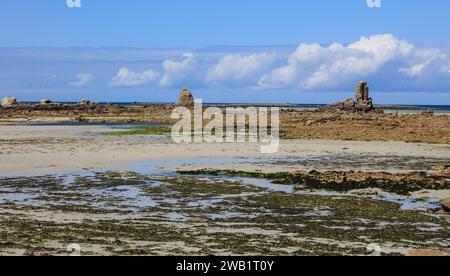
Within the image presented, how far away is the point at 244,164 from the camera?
2952cm

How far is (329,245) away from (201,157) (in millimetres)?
20028

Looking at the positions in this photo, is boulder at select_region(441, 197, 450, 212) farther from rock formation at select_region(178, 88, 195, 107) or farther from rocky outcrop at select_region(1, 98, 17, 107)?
rocky outcrop at select_region(1, 98, 17, 107)

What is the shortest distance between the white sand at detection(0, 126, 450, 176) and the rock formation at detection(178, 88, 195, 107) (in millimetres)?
65975

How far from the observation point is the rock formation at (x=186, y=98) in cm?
11131

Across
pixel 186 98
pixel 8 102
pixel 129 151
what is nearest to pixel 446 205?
pixel 129 151

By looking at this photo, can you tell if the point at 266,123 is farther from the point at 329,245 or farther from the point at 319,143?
the point at 329,245

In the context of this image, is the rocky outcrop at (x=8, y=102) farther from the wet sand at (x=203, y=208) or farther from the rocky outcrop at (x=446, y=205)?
the rocky outcrop at (x=446, y=205)

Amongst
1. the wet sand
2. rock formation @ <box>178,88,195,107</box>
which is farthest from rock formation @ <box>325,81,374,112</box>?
the wet sand

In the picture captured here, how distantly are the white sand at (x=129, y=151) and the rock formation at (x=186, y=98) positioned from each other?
66.0 metres

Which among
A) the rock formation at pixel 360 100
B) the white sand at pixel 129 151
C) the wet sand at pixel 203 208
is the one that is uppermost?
the rock formation at pixel 360 100

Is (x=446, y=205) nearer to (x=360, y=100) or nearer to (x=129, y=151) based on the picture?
(x=129, y=151)

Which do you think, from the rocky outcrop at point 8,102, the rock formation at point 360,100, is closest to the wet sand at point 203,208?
the rock formation at point 360,100

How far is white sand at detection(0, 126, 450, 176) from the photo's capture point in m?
29.2
